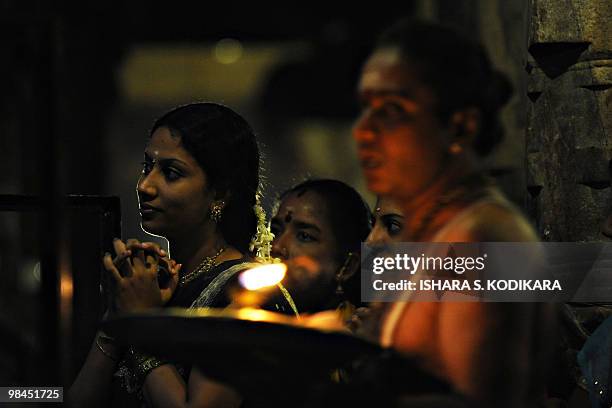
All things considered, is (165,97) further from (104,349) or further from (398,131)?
(398,131)

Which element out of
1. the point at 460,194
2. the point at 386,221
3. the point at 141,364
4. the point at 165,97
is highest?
the point at 165,97

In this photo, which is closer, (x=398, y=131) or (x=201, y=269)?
(x=398, y=131)

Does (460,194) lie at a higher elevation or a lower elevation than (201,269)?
lower

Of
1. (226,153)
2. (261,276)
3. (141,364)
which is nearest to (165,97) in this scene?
(226,153)

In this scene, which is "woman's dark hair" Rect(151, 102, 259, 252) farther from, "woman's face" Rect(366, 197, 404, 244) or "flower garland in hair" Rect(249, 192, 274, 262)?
"woman's face" Rect(366, 197, 404, 244)

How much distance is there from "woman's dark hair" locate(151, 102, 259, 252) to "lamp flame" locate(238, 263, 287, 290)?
32 cm

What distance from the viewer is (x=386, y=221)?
3863 mm

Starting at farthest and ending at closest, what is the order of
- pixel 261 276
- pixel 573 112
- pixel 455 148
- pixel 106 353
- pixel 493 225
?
pixel 573 112, pixel 106 353, pixel 261 276, pixel 455 148, pixel 493 225

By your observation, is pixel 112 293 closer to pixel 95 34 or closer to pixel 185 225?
pixel 185 225

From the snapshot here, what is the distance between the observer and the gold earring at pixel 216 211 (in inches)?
154

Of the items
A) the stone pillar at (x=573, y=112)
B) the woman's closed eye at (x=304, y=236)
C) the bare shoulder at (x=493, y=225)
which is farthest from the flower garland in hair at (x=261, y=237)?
the bare shoulder at (x=493, y=225)

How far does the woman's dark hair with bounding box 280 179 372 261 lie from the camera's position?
414 centimetres

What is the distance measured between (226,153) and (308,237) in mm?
390

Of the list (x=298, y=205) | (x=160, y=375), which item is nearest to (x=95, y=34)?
(x=298, y=205)
